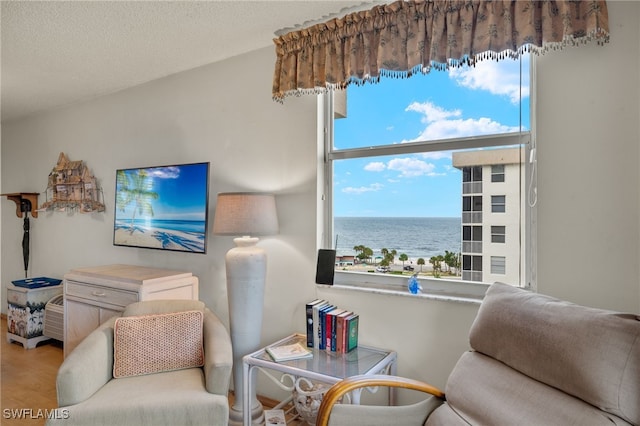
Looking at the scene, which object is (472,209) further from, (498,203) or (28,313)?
(28,313)

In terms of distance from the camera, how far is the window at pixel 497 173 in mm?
2049

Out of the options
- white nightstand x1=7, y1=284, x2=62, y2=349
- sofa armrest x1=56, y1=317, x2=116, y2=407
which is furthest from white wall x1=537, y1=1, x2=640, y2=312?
white nightstand x1=7, y1=284, x2=62, y2=349

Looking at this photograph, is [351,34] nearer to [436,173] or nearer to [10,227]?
[436,173]

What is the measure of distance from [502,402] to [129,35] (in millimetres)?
2936

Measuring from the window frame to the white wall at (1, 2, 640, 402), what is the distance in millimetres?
55

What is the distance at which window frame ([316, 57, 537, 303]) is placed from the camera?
1.94 m

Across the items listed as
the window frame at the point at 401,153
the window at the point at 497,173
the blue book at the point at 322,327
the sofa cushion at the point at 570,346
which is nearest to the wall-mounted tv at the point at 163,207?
the window frame at the point at 401,153

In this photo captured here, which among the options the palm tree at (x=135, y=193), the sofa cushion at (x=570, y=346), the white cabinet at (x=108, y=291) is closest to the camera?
the sofa cushion at (x=570, y=346)

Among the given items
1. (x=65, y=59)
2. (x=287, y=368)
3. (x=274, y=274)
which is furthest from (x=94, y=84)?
(x=287, y=368)

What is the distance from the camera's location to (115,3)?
2.23 metres

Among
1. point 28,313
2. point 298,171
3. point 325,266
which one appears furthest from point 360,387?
point 28,313

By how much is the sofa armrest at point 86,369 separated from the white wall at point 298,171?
98 centimetres

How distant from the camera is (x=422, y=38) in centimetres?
199

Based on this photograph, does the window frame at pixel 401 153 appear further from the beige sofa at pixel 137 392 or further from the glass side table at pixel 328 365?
the beige sofa at pixel 137 392
